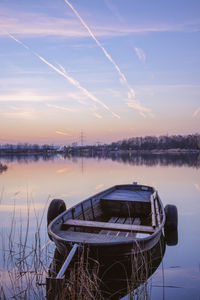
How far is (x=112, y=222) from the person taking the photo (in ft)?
31.7

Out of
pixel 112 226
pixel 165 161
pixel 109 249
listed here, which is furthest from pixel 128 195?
pixel 165 161

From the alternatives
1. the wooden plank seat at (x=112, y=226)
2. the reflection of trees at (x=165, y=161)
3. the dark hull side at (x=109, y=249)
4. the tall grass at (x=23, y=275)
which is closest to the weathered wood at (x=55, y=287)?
the tall grass at (x=23, y=275)

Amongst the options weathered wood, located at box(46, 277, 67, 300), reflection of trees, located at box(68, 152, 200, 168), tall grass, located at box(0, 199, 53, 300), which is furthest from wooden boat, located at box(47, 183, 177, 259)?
reflection of trees, located at box(68, 152, 200, 168)

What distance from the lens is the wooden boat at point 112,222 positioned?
5383mm

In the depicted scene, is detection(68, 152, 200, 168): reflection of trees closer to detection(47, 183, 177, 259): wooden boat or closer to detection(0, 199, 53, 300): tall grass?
detection(47, 183, 177, 259): wooden boat

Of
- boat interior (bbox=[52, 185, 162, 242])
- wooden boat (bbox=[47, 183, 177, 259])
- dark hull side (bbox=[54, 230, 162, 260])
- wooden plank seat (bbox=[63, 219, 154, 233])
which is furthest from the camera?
boat interior (bbox=[52, 185, 162, 242])

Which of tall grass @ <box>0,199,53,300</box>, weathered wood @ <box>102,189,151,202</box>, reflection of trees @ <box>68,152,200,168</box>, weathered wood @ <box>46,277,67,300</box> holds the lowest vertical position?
reflection of trees @ <box>68,152,200,168</box>

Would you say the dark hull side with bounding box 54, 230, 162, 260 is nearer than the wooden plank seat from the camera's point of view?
Yes

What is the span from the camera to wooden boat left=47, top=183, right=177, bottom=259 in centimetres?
538

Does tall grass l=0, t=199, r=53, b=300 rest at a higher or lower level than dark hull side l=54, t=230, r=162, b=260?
lower

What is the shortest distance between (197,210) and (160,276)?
7.66 m

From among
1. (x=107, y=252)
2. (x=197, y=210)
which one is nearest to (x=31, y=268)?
(x=107, y=252)

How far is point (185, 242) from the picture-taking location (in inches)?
348

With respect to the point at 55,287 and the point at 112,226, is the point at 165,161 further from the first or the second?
the point at 55,287
